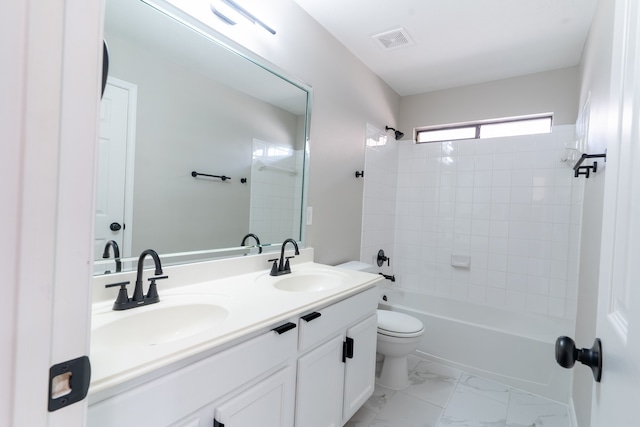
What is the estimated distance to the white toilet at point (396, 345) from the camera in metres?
2.02

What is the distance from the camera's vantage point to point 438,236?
302 centimetres

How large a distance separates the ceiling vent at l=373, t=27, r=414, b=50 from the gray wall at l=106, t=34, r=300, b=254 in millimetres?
1082

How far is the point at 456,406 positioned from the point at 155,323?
1.92 meters

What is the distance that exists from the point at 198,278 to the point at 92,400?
759 millimetres

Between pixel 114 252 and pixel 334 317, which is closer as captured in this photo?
pixel 114 252

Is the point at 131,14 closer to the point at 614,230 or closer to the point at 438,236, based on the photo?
the point at 614,230

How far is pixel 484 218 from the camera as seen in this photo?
2793mm

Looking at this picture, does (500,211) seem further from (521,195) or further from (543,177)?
(543,177)

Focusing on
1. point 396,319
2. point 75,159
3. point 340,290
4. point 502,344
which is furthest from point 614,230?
point 502,344

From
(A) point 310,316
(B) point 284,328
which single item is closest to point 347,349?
(A) point 310,316

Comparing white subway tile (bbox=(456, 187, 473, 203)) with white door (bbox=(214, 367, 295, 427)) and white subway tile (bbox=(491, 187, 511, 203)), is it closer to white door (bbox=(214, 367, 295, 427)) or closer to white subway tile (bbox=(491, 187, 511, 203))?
white subway tile (bbox=(491, 187, 511, 203))

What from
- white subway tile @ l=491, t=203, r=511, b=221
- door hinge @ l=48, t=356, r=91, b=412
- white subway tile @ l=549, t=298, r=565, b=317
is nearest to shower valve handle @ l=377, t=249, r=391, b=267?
white subway tile @ l=491, t=203, r=511, b=221

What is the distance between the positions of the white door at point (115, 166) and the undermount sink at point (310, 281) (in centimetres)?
77

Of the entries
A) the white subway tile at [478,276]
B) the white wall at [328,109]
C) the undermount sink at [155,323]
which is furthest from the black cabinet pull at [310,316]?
the white subway tile at [478,276]
